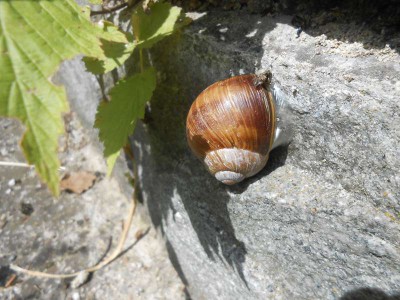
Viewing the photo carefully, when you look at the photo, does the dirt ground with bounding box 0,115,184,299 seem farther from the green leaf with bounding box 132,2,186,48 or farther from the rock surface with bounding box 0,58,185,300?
→ the green leaf with bounding box 132,2,186,48

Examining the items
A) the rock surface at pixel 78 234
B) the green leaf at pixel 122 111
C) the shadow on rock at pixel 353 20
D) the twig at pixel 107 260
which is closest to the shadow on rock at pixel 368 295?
the shadow on rock at pixel 353 20

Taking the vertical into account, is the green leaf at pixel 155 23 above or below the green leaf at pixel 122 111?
above

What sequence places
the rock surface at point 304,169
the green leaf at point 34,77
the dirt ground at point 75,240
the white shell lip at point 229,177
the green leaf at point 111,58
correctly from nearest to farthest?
1. the green leaf at point 34,77
2. the rock surface at point 304,169
3. the white shell lip at point 229,177
4. the green leaf at point 111,58
5. the dirt ground at point 75,240

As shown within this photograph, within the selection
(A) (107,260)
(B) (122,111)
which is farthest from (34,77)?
(A) (107,260)

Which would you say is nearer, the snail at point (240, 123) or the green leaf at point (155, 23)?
the snail at point (240, 123)

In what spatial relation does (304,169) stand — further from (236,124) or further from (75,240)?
(75,240)

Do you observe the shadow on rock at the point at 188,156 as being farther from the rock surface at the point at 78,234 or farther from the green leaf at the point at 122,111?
the rock surface at the point at 78,234

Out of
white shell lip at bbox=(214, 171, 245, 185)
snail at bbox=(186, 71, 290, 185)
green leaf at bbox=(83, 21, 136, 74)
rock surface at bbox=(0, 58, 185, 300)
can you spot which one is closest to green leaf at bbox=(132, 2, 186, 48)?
green leaf at bbox=(83, 21, 136, 74)

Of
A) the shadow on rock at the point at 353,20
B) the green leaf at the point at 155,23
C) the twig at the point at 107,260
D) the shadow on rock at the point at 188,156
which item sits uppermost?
the shadow on rock at the point at 353,20
